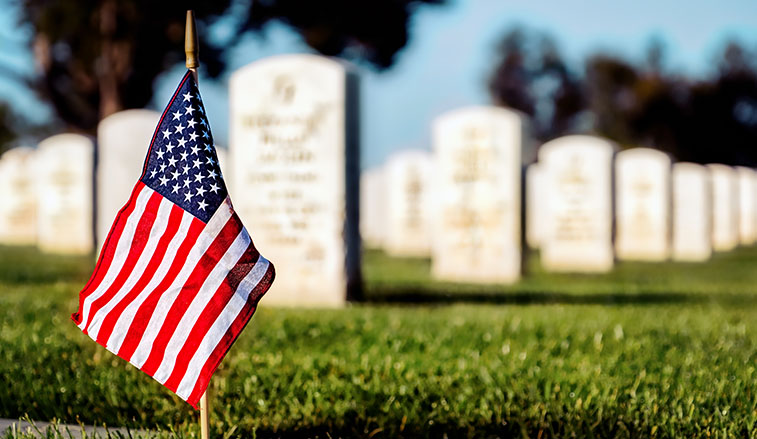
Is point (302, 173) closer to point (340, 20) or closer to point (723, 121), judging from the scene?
point (340, 20)

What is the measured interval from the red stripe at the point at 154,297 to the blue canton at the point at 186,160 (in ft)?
0.22

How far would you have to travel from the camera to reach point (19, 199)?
22172 millimetres

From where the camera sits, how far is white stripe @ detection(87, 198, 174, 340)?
3400 mm

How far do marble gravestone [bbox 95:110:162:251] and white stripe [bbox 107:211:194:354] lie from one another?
6.67 metres

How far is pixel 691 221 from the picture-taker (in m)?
20.5

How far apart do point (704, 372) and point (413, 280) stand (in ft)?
23.6

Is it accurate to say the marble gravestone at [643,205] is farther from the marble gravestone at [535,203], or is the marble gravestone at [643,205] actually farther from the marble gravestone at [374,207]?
the marble gravestone at [374,207]

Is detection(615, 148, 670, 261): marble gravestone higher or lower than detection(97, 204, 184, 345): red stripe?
higher

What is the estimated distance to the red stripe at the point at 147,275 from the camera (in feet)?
11.1

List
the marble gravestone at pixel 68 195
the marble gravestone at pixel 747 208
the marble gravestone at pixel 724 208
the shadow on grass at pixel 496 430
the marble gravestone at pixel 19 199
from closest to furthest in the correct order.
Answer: the shadow on grass at pixel 496 430
the marble gravestone at pixel 68 195
the marble gravestone at pixel 19 199
the marble gravestone at pixel 724 208
the marble gravestone at pixel 747 208

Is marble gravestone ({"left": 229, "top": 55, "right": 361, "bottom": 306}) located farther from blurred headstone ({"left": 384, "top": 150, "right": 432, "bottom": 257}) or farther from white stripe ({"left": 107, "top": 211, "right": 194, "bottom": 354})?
blurred headstone ({"left": 384, "top": 150, "right": 432, "bottom": 257})

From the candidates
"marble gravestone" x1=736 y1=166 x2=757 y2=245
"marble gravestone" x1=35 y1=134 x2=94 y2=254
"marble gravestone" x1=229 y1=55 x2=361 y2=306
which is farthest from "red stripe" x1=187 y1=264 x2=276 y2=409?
"marble gravestone" x1=736 y1=166 x2=757 y2=245

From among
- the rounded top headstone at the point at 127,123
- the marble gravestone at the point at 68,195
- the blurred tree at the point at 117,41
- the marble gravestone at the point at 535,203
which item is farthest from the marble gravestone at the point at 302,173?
the marble gravestone at the point at 535,203

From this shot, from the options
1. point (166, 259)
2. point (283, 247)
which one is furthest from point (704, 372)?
point (283, 247)
